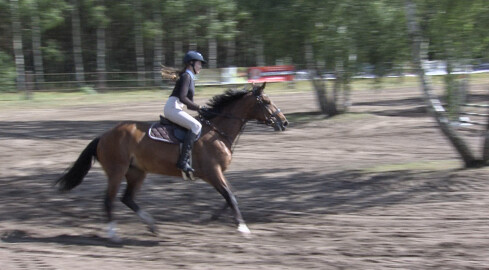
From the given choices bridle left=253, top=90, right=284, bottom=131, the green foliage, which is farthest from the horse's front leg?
the green foliage

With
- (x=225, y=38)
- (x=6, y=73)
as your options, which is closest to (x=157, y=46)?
(x=225, y=38)

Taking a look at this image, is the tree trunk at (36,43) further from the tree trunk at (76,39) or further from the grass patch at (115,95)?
the grass patch at (115,95)

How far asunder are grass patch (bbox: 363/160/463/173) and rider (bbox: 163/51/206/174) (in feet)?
17.6

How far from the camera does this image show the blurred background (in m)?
11.8

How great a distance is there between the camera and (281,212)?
10.4 m

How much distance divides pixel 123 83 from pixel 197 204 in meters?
29.9

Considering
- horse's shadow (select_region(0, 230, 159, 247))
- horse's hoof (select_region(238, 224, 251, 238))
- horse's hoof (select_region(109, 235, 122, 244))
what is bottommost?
horse's shadow (select_region(0, 230, 159, 247))

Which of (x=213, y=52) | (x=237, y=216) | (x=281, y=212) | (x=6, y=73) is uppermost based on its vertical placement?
(x=213, y=52)

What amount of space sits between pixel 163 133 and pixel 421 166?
6560 millimetres

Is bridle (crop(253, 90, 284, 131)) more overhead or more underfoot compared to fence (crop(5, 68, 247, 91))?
more overhead

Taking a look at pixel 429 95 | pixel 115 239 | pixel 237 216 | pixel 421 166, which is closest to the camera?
pixel 115 239

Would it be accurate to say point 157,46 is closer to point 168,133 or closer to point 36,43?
point 36,43

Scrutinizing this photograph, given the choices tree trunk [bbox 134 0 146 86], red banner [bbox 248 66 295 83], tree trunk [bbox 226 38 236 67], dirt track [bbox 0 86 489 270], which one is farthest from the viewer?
tree trunk [bbox 226 38 236 67]

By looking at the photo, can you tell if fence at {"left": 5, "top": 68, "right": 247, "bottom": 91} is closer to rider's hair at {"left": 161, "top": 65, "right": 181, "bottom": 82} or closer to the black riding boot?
rider's hair at {"left": 161, "top": 65, "right": 181, "bottom": 82}
